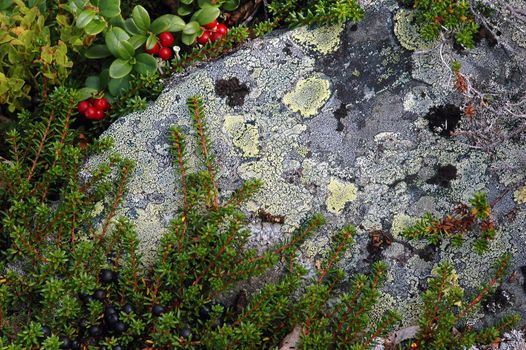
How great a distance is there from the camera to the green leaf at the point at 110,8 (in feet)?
14.6

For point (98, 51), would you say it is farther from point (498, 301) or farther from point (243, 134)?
point (498, 301)

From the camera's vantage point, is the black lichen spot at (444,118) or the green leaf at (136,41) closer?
the black lichen spot at (444,118)

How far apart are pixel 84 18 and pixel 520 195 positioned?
9.93ft

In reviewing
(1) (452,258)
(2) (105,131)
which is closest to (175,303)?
(2) (105,131)

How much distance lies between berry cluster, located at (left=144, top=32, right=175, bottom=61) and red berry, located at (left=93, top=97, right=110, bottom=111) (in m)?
0.48

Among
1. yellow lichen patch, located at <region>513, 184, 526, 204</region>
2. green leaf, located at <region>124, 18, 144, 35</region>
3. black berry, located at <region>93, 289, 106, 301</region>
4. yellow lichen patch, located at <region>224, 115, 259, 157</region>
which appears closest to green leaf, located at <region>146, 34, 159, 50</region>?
green leaf, located at <region>124, 18, 144, 35</region>

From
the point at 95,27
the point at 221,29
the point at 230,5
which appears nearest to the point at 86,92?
the point at 95,27

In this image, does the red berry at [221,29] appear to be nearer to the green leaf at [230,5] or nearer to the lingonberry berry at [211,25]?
the lingonberry berry at [211,25]

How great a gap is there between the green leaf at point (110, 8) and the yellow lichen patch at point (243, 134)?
3.52 ft

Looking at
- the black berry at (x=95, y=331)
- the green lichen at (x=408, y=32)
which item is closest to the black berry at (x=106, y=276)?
the black berry at (x=95, y=331)

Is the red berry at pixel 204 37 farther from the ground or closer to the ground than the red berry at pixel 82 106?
farther from the ground

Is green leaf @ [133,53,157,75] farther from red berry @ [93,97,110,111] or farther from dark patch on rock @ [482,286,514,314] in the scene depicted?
dark patch on rock @ [482,286,514,314]

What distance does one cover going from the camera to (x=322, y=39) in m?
4.47

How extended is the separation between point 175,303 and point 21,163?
1389mm
